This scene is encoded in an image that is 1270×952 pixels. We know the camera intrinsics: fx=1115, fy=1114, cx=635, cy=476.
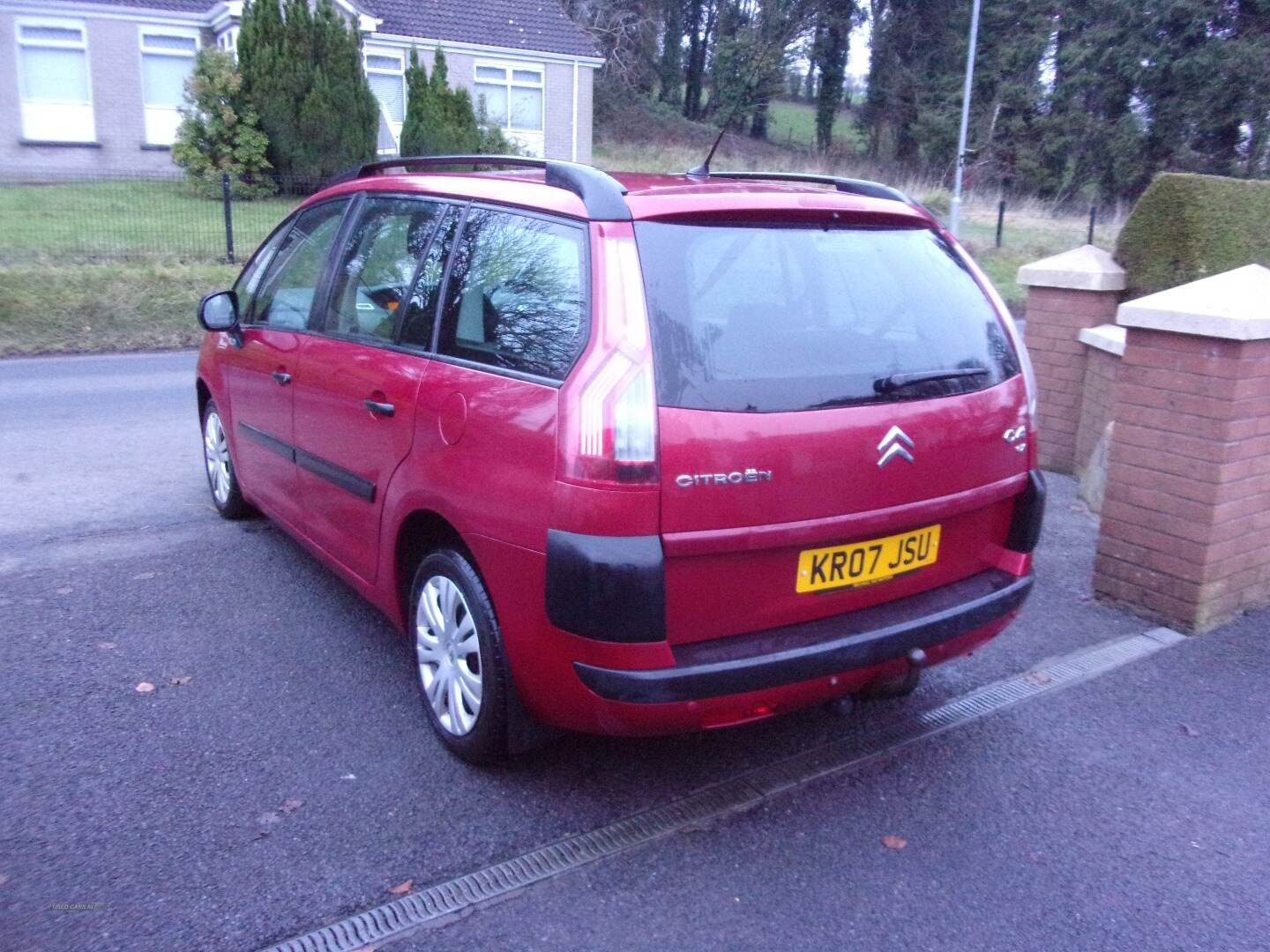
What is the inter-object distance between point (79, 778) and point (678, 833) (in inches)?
72.5

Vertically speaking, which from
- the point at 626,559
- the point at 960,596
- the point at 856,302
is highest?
the point at 856,302

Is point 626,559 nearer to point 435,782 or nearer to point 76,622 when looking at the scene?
point 435,782

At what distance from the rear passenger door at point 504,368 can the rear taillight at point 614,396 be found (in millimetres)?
65

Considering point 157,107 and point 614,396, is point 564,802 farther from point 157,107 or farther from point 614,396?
point 157,107

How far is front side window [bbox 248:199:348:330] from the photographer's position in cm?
458

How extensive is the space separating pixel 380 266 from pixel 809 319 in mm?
1732

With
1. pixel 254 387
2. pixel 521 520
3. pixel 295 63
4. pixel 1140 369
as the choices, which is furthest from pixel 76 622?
pixel 295 63

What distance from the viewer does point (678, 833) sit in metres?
3.23

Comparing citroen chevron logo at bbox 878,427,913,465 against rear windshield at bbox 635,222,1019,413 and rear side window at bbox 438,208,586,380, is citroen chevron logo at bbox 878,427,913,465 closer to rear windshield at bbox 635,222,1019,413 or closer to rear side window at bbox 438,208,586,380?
rear windshield at bbox 635,222,1019,413

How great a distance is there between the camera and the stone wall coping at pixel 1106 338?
638 cm

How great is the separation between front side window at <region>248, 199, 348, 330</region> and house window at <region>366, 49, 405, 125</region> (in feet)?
84.4

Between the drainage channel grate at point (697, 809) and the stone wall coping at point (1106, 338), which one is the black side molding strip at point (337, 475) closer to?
the drainage channel grate at point (697, 809)

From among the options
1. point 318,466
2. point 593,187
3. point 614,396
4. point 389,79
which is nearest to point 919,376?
point 614,396

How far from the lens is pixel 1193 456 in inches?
183
